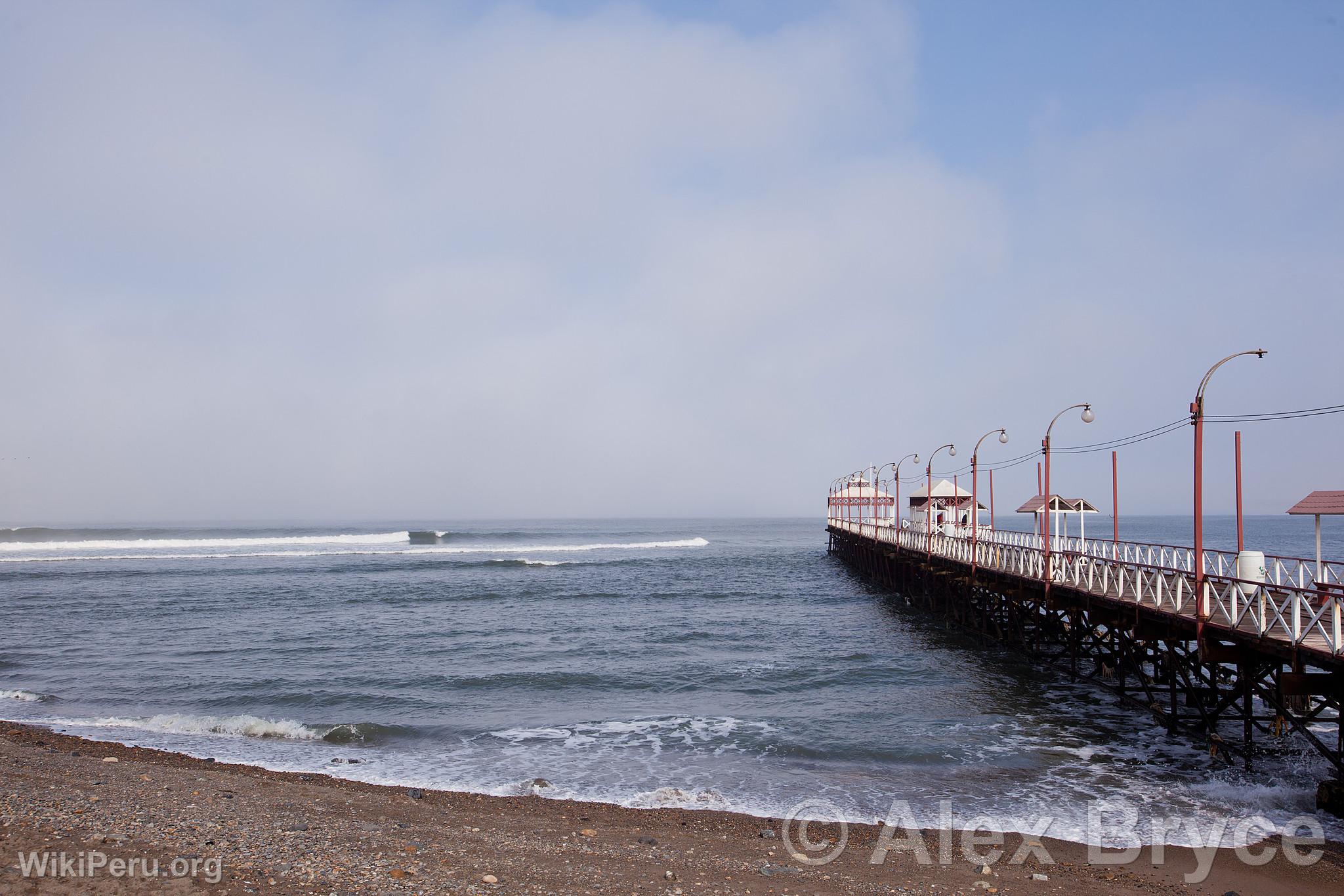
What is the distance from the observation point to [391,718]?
15.3 m

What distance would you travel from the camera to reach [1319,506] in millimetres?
12641

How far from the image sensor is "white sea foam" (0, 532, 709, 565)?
58062 millimetres

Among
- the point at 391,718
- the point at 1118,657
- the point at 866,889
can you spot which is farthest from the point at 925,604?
the point at 866,889

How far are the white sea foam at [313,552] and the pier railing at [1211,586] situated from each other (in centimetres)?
3916

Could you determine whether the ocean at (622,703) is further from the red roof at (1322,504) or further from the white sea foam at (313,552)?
the white sea foam at (313,552)

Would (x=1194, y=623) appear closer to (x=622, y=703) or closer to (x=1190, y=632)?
(x=1190, y=632)

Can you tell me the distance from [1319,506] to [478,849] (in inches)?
539

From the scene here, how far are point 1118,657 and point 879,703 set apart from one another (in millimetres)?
5432

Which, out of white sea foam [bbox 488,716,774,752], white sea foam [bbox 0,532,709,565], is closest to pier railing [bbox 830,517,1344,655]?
white sea foam [bbox 488,716,774,752]

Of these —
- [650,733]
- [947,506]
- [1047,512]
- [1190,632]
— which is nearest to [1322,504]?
[1190,632]

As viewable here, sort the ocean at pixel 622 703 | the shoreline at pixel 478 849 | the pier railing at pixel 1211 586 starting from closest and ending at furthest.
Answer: the shoreline at pixel 478 849
the pier railing at pixel 1211 586
the ocean at pixel 622 703

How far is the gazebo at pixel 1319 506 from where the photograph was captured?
40.0 ft

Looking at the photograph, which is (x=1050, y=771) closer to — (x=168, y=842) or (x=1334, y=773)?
(x=1334, y=773)

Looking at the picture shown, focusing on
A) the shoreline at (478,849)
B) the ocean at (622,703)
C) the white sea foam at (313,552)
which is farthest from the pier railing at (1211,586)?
the white sea foam at (313,552)
